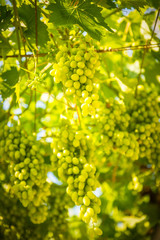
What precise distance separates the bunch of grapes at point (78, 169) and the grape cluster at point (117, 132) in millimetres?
133

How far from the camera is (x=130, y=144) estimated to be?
1.29 meters

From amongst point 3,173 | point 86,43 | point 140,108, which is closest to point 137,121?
point 140,108

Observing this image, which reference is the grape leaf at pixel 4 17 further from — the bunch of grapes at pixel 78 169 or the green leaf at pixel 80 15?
the bunch of grapes at pixel 78 169

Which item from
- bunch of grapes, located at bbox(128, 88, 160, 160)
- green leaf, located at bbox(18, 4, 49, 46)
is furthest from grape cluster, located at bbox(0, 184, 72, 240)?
green leaf, located at bbox(18, 4, 49, 46)

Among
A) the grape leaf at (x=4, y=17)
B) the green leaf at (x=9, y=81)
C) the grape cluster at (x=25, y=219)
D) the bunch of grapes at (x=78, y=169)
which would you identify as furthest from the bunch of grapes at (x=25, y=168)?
the grape leaf at (x=4, y=17)

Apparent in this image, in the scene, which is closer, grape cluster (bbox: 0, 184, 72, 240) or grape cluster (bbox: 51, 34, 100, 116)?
grape cluster (bbox: 51, 34, 100, 116)

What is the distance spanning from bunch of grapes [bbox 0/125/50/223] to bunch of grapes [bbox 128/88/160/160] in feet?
2.05

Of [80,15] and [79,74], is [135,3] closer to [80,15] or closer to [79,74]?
[80,15]

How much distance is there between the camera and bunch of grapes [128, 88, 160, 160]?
144 cm

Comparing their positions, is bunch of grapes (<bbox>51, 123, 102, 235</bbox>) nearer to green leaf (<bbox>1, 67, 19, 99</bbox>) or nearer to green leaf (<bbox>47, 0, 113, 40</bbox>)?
green leaf (<bbox>1, 67, 19, 99</bbox>)

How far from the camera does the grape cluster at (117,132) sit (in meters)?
1.29

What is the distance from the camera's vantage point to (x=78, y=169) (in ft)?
3.62

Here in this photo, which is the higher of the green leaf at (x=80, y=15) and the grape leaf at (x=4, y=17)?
the grape leaf at (x=4, y=17)

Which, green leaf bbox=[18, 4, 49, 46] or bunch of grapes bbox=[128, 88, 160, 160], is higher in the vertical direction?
green leaf bbox=[18, 4, 49, 46]
